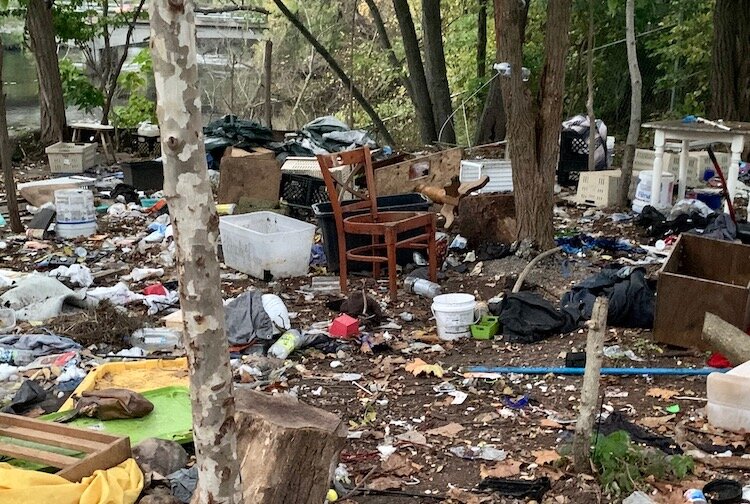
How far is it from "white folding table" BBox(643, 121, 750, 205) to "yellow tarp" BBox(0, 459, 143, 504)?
6.15m

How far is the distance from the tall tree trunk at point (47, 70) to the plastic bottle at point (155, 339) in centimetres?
883

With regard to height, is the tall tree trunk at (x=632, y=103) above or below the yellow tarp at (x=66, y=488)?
above

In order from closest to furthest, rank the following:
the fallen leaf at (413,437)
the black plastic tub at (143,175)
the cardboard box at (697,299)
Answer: the fallen leaf at (413,437), the cardboard box at (697,299), the black plastic tub at (143,175)

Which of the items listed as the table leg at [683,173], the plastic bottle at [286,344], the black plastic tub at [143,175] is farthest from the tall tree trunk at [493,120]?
the plastic bottle at [286,344]

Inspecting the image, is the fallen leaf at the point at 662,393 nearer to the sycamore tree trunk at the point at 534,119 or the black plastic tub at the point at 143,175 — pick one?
the sycamore tree trunk at the point at 534,119

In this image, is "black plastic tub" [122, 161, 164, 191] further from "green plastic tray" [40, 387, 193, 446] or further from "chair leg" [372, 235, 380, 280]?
"green plastic tray" [40, 387, 193, 446]

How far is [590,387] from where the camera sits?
333 centimetres

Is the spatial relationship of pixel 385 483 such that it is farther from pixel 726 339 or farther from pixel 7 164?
pixel 7 164

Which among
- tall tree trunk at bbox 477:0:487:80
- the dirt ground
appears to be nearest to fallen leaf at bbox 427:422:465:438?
the dirt ground

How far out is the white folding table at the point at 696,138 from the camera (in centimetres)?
734

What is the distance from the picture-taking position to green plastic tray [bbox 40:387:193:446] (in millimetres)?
3801

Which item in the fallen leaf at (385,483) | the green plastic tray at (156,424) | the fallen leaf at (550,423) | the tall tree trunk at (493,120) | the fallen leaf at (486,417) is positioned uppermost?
the tall tree trunk at (493,120)

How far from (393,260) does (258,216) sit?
5.73ft

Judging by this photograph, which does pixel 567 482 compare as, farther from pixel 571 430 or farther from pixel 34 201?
pixel 34 201
